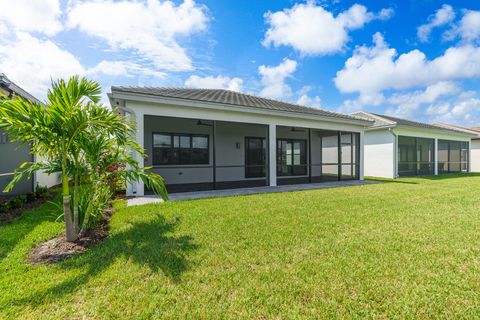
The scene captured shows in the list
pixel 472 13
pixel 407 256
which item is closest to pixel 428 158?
pixel 472 13

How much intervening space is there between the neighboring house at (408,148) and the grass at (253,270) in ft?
34.4

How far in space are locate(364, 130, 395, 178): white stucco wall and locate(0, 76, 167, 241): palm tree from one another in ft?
48.7

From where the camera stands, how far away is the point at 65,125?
3.53 m

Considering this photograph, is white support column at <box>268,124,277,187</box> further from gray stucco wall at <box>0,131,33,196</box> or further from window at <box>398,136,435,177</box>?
window at <box>398,136,435,177</box>

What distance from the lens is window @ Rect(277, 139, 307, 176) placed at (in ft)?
44.7

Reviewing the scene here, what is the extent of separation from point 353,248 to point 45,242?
490 centimetres

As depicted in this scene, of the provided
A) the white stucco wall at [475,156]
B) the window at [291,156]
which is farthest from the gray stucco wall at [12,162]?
the white stucco wall at [475,156]

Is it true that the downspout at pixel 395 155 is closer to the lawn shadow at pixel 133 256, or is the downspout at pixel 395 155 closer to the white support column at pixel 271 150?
the white support column at pixel 271 150

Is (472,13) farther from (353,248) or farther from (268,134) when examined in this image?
(353,248)

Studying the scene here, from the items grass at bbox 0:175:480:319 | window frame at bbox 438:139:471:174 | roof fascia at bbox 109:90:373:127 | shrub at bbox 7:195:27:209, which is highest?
roof fascia at bbox 109:90:373:127

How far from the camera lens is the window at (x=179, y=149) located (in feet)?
34.3

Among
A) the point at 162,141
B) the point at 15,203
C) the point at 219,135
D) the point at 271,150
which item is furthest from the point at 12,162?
the point at 271,150

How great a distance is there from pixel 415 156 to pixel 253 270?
18359 millimetres

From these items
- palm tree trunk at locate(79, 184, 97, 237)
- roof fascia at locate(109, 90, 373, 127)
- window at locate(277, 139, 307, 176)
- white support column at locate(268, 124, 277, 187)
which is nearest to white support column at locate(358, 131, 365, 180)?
roof fascia at locate(109, 90, 373, 127)
